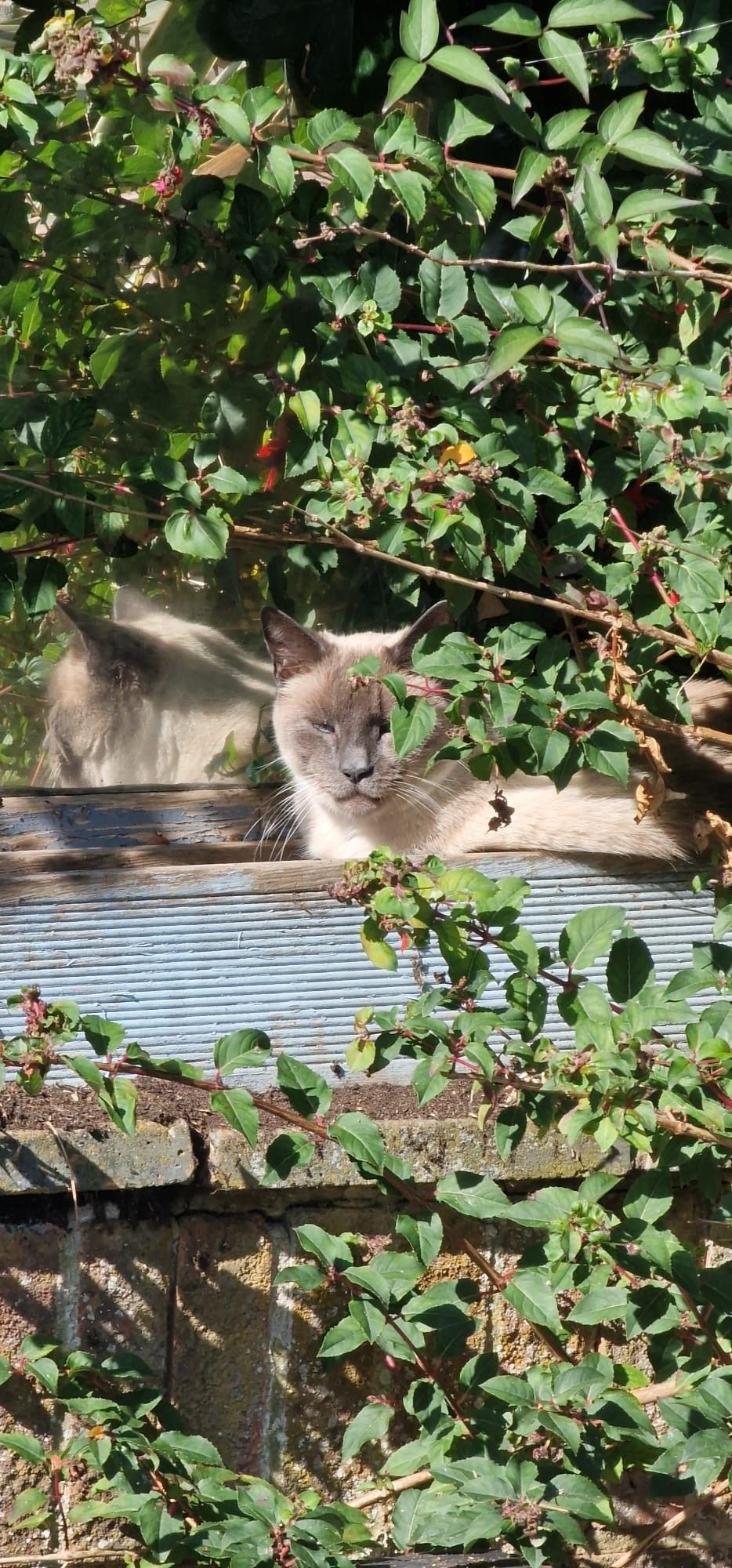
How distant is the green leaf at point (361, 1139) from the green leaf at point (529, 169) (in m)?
1.40

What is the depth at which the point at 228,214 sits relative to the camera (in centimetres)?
240

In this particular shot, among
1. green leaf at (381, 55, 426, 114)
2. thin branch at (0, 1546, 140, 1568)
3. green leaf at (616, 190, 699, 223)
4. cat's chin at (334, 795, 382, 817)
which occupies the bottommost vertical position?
thin branch at (0, 1546, 140, 1568)

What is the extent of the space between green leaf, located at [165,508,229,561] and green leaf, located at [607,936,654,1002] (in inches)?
33.7

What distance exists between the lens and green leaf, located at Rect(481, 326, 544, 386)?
204cm

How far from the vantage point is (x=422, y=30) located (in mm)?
2062

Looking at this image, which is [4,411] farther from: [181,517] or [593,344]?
[593,344]

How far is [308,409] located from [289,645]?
3.60 feet

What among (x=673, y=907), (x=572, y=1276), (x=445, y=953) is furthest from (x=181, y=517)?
(x=572, y=1276)

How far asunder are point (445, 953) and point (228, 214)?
1.32 metres

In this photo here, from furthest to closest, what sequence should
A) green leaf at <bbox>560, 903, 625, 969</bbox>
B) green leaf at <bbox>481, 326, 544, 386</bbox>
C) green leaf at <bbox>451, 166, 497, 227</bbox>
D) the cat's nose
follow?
the cat's nose
green leaf at <bbox>451, 166, 497, 227</bbox>
green leaf at <bbox>481, 326, 544, 386</bbox>
green leaf at <bbox>560, 903, 625, 969</bbox>

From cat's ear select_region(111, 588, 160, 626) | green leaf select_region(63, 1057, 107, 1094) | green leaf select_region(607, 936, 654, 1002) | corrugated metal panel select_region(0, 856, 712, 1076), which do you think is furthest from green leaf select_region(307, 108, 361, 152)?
cat's ear select_region(111, 588, 160, 626)

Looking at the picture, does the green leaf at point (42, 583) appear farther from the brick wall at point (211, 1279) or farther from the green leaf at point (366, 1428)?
the green leaf at point (366, 1428)

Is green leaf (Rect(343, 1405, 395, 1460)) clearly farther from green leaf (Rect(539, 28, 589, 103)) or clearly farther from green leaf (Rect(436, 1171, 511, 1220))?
green leaf (Rect(539, 28, 589, 103))

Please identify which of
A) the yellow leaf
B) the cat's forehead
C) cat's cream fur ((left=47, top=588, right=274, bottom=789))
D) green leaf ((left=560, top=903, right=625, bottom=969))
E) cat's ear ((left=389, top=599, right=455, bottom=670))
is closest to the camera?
green leaf ((left=560, top=903, right=625, bottom=969))
